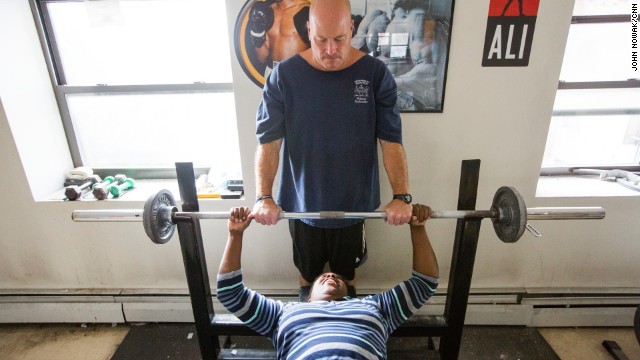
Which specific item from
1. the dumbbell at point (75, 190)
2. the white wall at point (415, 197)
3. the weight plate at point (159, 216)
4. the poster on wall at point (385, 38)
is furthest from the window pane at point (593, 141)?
the dumbbell at point (75, 190)

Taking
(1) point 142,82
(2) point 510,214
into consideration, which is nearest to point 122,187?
(1) point 142,82

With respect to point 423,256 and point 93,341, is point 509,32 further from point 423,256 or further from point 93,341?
point 93,341

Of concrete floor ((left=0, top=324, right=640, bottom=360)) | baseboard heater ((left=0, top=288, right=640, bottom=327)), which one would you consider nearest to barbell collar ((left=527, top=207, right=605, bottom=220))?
baseboard heater ((left=0, top=288, right=640, bottom=327))

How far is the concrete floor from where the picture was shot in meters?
1.76

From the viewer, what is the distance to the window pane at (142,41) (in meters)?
1.73

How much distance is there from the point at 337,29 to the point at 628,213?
185cm

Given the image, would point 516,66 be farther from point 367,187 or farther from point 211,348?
point 211,348

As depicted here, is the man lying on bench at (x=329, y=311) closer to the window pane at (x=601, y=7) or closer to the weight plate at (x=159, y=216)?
the weight plate at (x=159, y=216)

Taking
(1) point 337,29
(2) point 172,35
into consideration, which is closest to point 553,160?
(1) point 337,29

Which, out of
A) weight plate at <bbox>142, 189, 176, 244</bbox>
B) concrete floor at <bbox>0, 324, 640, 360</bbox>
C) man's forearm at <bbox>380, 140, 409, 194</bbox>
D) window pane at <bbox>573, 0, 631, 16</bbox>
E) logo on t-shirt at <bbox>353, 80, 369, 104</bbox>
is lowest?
concrete floor at <bbox>0, 324, 640, 360</bbox>

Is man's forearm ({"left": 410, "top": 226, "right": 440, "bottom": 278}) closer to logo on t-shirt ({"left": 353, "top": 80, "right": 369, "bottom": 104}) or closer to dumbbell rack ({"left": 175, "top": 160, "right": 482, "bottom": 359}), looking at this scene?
dumbbell rack ({"left": 175, "top": 160, "right": 482, "bottom": 359})

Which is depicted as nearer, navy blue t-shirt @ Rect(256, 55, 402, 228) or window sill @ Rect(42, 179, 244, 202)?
navy blue t-shirt @ Rect(256, 55, 402, 228)

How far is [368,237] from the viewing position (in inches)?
72.4

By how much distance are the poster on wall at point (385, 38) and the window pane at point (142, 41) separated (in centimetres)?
29
